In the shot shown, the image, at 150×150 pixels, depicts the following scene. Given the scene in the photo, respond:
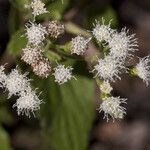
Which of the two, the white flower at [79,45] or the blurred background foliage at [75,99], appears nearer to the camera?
the white flower at [79,45]

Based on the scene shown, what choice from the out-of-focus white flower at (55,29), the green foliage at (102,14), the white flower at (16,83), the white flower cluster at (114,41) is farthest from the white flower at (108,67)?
the green foliage at (102,14)

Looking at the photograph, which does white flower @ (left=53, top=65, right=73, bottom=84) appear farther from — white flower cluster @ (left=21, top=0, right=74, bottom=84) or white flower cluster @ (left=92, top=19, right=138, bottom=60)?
white flower cluster @ (left=92, top=19, right=138, bottom=60)

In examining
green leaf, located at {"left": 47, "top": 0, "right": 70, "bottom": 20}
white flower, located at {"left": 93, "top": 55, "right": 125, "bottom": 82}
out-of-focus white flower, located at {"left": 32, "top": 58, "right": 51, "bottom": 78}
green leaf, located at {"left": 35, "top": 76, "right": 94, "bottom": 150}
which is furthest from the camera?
green leaf, located at {"left": 35, "top": 76, "right": 94, "bottom": 150}

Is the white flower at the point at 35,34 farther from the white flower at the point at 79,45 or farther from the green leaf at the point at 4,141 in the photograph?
the green leaf at the point at 4,141

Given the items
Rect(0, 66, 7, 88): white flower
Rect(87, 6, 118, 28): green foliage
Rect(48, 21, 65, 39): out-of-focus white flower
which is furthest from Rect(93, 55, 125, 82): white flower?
Rect(87, 6, 118, 28): green foliage

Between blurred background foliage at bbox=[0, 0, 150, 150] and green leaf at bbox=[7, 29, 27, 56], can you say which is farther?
blurred background foliage at bbox=[0, 0, 150, 150]

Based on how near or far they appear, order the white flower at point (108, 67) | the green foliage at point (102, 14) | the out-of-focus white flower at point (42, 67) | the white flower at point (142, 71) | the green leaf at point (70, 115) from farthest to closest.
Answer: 1. the green foliage at point (102, 14)
2. the green leaf at point (70, 115)
3. the white flower at point (142, 71)
4. the white flower at point (108, 67)
5. the out-of-focus white flower at point (42, 67)
